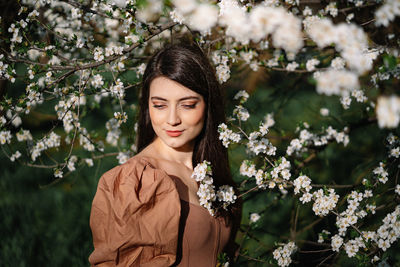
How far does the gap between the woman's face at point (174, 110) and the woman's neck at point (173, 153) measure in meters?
0.09

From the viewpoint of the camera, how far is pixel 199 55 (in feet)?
6.56

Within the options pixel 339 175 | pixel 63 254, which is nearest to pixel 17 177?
pixel 63 254

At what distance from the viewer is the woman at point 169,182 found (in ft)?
5.24

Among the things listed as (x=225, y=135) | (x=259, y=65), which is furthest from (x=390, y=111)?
(x=259, y=65)

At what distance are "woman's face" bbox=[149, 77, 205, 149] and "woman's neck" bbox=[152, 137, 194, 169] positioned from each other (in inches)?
3.4

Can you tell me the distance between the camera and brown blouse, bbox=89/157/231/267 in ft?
5.16

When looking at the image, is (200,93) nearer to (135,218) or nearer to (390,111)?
(135,218)

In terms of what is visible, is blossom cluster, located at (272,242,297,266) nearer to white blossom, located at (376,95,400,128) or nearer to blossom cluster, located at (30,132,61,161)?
white blossom, located at (376,95,400,128)

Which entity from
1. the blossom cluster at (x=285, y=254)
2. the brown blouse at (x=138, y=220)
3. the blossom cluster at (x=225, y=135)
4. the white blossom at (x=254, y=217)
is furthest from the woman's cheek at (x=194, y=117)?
the white blossom at (x=254, y=217)

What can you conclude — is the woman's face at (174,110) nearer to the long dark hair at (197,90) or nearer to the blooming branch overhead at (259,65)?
the long dark hair at (197,90)

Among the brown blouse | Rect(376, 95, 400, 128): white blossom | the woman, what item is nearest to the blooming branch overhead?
Rect(376, 95, 400, 128): white blossom

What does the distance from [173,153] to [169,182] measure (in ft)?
1.15

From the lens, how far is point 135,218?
1.60m

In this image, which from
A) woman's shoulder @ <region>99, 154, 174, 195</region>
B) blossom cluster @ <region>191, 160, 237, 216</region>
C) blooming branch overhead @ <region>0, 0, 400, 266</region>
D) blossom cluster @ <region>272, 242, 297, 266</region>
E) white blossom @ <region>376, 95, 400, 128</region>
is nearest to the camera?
white blossom @ <region>376, 95, 400, 128</region>
